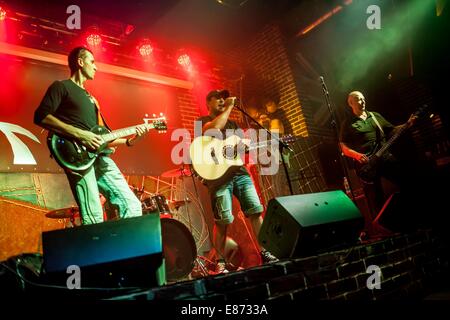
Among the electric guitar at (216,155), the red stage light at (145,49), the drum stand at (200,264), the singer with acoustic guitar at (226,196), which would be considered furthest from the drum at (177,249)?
the red stage light at (145,49)

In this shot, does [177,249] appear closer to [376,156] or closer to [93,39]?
[376,156]

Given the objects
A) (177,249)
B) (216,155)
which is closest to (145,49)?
(216,155)

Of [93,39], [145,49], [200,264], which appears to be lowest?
[200,264]

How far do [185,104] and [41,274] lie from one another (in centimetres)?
552

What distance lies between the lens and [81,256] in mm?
1818

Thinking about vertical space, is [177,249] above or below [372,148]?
below

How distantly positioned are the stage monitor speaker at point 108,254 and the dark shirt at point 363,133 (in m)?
4.21

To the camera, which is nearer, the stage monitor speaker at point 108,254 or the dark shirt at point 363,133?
the stage monitor speaker at point 108,254

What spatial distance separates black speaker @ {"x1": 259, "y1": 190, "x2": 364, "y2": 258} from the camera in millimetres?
2410

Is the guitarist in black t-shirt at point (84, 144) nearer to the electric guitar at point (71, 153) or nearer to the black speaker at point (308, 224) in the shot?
the electric guitar at point (71, 153)

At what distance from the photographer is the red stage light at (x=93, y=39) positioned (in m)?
5.71

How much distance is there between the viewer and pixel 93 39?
5730 mm

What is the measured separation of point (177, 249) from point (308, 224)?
1460mm
